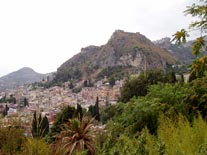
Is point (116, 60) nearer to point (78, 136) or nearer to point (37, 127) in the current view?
point (78, 136)

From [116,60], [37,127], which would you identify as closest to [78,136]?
[37,127]

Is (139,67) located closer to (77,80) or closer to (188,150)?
(77,80)

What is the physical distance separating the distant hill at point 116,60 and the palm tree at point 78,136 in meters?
106

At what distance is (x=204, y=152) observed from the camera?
14.8ft

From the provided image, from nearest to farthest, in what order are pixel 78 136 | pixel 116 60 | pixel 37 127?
pixel 37 127, pixel 78 136, pixel 116 60

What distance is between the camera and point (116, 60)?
479ft

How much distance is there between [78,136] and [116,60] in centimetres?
12892

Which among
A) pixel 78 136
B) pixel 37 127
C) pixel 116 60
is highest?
pixel 116 60

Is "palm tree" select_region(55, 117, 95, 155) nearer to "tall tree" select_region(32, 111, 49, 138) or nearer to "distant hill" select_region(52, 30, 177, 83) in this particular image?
"tall tree" select_region(32, 111, 49, 138)

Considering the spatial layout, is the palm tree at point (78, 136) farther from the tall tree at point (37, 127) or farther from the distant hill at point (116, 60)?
the distant hill at point (116, 60)

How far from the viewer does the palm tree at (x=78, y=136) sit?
17.1 metres

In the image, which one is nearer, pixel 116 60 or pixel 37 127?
pixel 37 127

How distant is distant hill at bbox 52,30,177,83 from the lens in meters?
137

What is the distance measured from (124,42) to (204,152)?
502ft
